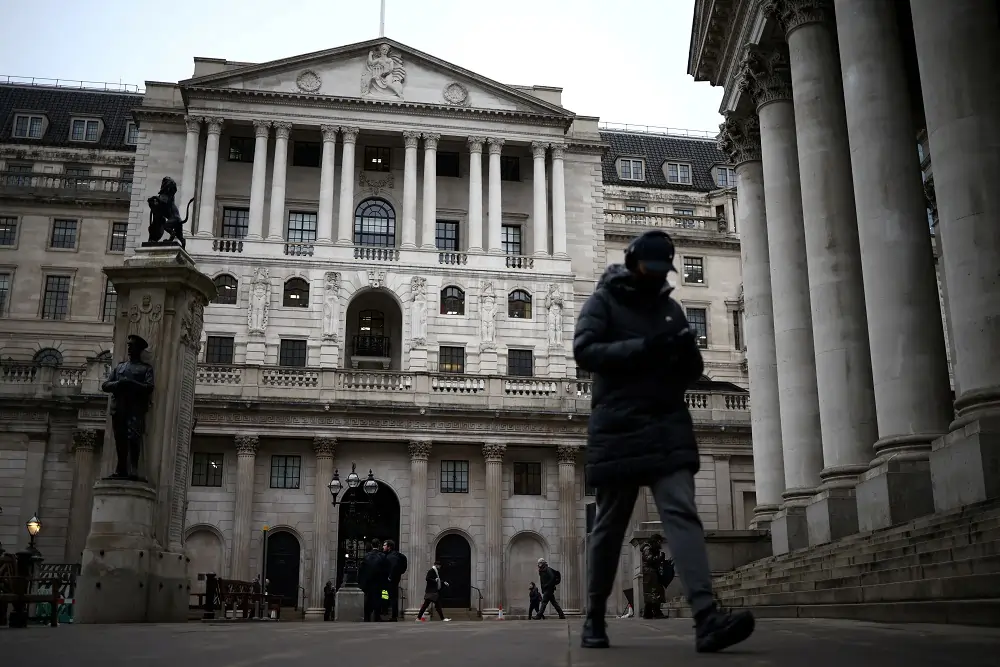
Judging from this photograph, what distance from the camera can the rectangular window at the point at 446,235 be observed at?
5625 cm

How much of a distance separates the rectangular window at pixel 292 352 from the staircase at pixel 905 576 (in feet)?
114

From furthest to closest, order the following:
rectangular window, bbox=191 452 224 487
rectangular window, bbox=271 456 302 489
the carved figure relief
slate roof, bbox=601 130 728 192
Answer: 1. slate roof, bbox=601 130 728 192
2. the carved figure relief
3. rectangular window, bbox=271 456 302 489
4. rectangular window, bbox=191 452 224 487

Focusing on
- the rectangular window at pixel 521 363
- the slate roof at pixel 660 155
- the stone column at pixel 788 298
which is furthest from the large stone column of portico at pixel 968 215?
the slate roof at pixel 660 155

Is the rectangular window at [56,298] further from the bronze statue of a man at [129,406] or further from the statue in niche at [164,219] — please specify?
the bronze statue of a man at [129,406]

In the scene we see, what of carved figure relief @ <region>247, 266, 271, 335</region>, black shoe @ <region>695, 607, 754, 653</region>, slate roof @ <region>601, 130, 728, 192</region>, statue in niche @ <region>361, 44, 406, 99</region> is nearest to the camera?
black shoe @ <region>695, 607, 754, 653</region>

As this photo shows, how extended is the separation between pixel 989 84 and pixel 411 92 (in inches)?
1710

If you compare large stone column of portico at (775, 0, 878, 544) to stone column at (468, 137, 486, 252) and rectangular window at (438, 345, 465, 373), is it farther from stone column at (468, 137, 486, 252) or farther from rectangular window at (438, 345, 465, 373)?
stone column at (468, 137, 486, 252)

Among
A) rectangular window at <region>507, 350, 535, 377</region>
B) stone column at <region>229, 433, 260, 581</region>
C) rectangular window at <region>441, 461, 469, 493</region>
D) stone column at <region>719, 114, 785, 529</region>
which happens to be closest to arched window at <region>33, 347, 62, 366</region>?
stone column at <region>229, 433, 260, 581</region>

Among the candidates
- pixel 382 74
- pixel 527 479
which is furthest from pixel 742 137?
pixel 382 74

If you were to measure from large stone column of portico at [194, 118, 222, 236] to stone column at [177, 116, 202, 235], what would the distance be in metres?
0.51

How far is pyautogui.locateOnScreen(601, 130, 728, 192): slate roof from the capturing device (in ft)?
248

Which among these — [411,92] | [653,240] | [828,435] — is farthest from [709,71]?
[411,92]

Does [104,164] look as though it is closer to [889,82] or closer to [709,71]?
[709,71]

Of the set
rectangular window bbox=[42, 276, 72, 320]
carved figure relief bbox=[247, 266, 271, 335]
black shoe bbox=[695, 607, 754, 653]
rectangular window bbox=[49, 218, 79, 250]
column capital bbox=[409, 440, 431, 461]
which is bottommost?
black shoe bbox=[695, 607, 754, 653]
